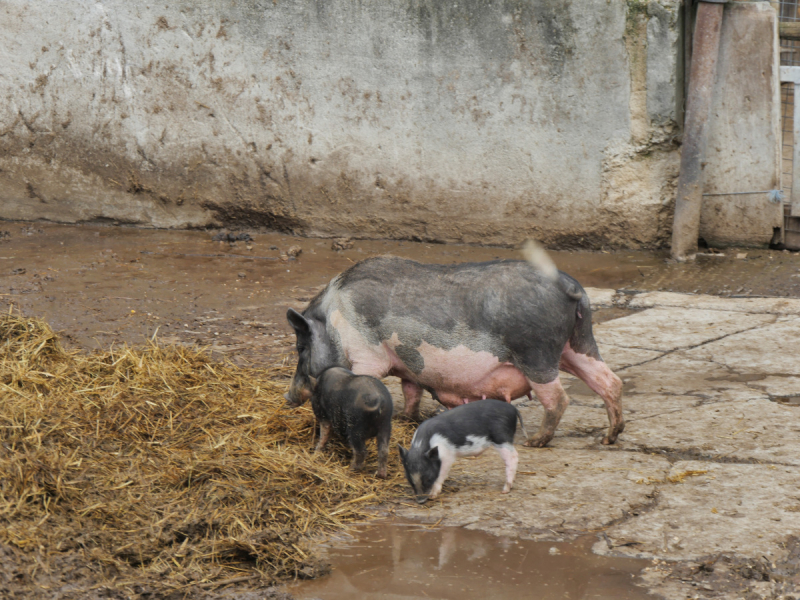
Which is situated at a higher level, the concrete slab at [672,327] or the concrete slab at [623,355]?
the concrete slab at [672,327]

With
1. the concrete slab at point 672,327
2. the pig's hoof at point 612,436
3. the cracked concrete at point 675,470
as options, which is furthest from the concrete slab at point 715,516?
the concrete slab at point 672,327

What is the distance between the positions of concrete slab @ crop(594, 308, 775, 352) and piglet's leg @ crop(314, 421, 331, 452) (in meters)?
2.27

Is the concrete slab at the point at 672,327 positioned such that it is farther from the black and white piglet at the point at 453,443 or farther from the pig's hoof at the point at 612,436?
the black and white piglet at the point at 453,443

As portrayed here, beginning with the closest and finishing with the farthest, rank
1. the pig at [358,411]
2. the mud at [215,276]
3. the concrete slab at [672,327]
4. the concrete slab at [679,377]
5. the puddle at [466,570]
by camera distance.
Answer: the puddle at [466,570] → the pig at [358,411] → the concrete slab at [679,377] → the concrete slab at [672,327] → the mud at [215,276]

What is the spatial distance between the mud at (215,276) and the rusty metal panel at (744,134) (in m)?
0.26

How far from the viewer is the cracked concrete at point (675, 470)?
319 centimetres

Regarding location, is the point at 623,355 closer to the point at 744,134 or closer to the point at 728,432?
the point at 728,432

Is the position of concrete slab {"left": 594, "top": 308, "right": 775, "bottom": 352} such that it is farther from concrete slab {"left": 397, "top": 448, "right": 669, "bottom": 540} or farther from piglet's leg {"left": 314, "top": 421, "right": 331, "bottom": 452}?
piglet's leg {"left": 314, "top": 421, "right": 331, "bottom": 452}

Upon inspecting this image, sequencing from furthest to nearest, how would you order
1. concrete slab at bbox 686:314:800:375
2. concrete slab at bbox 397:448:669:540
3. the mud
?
1. the mud
2. concrete slab at bbox 686:314:800:375
3. concrete slab at bbox 397:448:669:540

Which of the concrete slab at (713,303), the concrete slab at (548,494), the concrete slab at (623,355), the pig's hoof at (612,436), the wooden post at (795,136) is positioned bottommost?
the concrete slab at (548,494)

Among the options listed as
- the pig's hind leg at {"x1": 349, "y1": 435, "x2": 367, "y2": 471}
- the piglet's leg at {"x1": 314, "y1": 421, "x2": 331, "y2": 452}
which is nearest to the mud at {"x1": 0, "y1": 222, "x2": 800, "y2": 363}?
the piglet's leg at {"x1": 314, "y1": 421, "x2": 331, "y2": 452}

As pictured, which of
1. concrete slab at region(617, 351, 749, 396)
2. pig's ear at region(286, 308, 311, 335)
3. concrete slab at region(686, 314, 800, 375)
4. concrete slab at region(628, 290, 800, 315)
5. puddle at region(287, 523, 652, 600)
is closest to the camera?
puddle at region(287, 523, 652, 600)

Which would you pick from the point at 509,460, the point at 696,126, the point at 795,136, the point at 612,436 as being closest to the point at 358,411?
the point at 509,460

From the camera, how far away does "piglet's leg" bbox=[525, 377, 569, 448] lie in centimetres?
416
